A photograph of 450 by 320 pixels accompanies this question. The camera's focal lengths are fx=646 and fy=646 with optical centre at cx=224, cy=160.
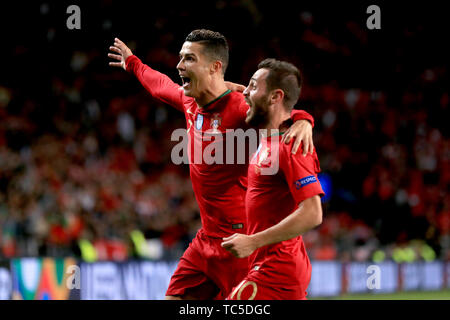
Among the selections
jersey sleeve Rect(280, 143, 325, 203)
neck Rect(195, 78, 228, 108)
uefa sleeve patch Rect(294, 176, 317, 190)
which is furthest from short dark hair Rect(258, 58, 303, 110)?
neck Rect(195, 78, 228, 108)

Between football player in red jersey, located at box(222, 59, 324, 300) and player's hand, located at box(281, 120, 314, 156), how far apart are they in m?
0.03

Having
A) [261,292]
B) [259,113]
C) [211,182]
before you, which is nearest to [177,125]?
[211,182]

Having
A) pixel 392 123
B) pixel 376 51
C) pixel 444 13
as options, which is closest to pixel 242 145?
pixel 392 123

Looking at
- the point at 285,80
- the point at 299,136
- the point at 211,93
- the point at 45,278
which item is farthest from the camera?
the point at 45,278

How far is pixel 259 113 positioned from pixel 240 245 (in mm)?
855

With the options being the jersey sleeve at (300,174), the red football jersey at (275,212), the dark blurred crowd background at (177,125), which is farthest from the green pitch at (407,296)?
the jersey sleeve at (300,174)

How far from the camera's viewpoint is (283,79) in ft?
12.4

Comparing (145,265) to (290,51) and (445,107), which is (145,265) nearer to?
(290,51)

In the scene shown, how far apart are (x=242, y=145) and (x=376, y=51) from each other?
15131 millimetres

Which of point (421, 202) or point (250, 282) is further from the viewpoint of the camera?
point (421, 202)

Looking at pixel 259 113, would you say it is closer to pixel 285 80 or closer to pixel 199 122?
pixel 285 80

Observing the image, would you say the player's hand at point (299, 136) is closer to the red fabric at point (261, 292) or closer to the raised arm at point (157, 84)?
the red fabric at point (261, 292)

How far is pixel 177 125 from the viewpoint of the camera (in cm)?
1493

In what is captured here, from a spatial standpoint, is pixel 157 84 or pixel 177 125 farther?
pixel 177 125
